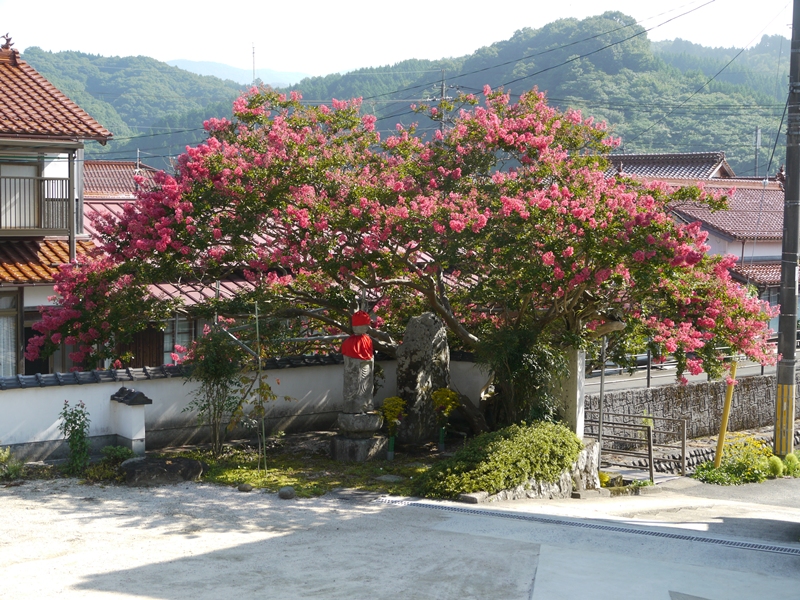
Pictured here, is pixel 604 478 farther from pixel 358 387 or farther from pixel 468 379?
pixel 358 387

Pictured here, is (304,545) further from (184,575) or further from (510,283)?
(510,283)

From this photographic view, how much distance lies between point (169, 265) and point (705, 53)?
4942 inches

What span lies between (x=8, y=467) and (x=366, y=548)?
226 inches

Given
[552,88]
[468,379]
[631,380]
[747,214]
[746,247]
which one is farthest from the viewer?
[552,88]

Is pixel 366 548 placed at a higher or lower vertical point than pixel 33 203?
lower

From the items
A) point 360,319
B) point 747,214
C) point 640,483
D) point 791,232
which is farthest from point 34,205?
point 747,214

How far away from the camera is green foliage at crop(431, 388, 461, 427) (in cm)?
1527

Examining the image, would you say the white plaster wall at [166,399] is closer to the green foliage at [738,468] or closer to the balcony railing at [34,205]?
the green foliage at [738,468]

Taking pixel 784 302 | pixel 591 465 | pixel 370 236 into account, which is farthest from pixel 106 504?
pixel 784 302

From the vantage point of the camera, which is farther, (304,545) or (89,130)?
(89,130)

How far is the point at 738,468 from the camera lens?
18453mm

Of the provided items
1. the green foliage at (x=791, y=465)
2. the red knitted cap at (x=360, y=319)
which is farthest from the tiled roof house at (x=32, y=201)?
the green foliage at (x=791, y=465)

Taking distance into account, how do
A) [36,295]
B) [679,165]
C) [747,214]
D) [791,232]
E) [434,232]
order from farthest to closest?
1. [679,165]
2. [747,214]
3. [36,295]
4. [791,232]
5. [434,232]

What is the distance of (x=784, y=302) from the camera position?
54.6ft
